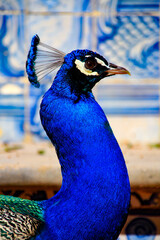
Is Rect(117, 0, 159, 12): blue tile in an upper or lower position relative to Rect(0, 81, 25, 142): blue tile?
upper

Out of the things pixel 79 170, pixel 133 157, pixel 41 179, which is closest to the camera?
pixel 79 170

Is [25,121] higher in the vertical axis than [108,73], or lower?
lower

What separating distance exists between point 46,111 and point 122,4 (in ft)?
6.08

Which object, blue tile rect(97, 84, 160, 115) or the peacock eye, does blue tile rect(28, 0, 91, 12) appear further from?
the peacock eye

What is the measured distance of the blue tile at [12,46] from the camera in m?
2.75

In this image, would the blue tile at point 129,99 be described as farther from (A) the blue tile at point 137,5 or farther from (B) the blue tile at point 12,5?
(B) the blue tile at point 12,5

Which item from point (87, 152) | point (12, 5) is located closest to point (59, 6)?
point (12, 5)

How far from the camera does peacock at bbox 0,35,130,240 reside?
1.10 m

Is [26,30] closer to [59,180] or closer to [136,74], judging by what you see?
[136,74]

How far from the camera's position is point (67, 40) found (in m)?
2.79

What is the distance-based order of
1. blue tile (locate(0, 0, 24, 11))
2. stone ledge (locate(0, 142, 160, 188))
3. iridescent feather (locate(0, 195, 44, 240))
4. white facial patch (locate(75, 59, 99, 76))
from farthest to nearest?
blue tile (locate(0, 0, 24, 11)), stone ledge (locate(0, 142, 160, 188)), white facial patch (locate(75, 59, 99, 76)), iridescent feather (locate(0, 195, 44, 240))

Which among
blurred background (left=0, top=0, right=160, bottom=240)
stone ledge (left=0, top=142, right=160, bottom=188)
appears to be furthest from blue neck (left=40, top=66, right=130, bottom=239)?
blurred background (left=0, top=0, right=160, bottom=240)

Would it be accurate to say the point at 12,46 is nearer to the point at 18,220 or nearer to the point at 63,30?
the point at 63,30

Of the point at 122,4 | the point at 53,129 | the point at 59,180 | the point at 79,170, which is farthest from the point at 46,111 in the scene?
the point at 122,4
